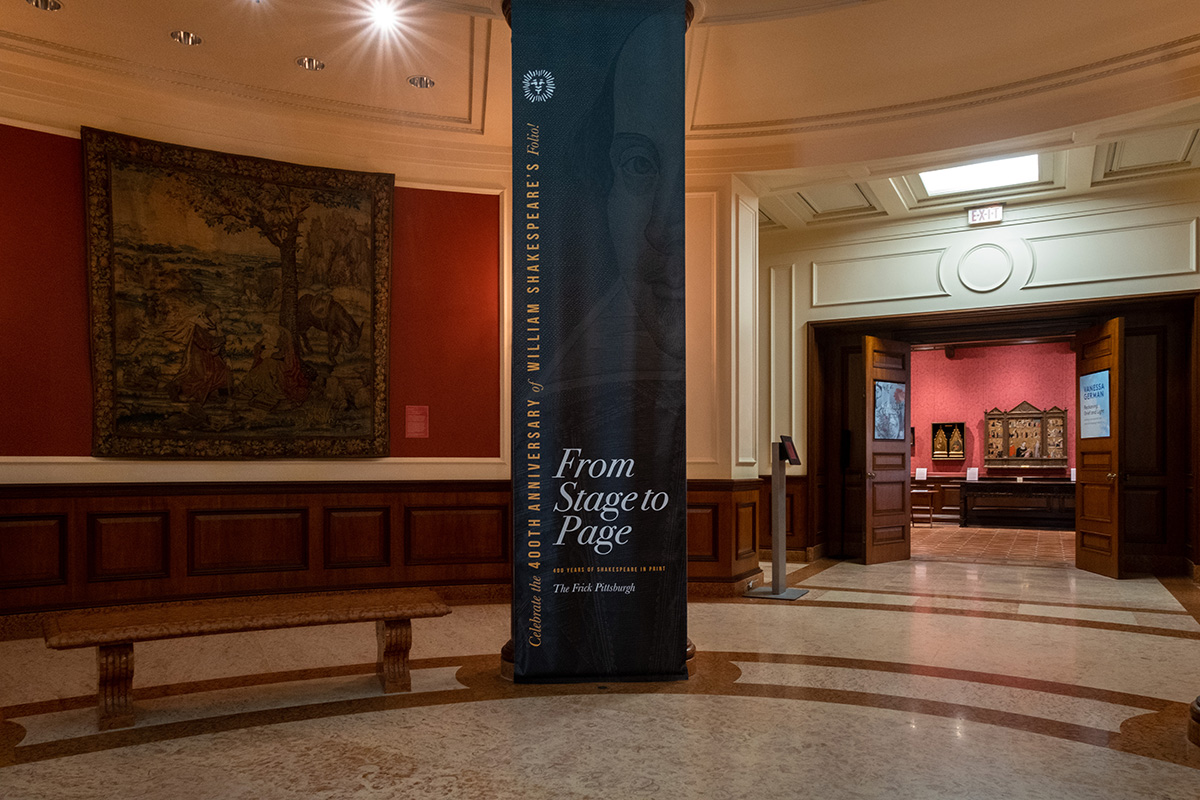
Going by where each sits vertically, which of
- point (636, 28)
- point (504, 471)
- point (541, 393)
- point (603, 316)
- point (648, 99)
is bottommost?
point (504, 471)

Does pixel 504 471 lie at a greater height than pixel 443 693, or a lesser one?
greater

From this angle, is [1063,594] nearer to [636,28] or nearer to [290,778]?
[636,28]

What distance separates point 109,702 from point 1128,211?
8476mm

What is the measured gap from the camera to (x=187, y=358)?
221 inches

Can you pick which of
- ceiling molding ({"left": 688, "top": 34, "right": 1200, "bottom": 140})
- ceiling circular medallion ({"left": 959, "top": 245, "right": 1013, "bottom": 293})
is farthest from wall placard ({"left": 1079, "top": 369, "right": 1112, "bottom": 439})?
ceiling molding ({"left": 688, "top": 34, "right": 1200, "bottom": 140})

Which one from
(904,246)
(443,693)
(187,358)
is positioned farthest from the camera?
(904,246)

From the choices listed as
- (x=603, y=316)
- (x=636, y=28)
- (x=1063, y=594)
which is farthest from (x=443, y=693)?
(x=1063, y=594)

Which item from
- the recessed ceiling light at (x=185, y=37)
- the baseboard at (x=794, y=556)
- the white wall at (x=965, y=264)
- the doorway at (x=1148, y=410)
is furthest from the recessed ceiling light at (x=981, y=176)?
the recessed ceiling light at (x=185, y=37)

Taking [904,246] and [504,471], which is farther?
[904,246]

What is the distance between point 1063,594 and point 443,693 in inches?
209

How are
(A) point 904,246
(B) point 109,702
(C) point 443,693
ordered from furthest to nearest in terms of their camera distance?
1. (A) point 904,246
2. (C) point 443,693
3. (B) point 109,702

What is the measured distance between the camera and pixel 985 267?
8086mm

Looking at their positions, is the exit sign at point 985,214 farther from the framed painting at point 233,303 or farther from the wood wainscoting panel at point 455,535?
the framed painting at point 233,303

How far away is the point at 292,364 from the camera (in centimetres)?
596
